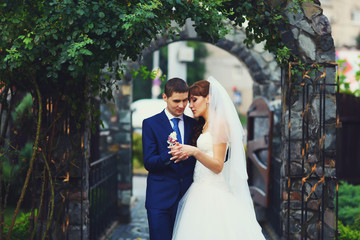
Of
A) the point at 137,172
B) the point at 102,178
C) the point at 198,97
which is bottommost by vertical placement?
the point at 137,172

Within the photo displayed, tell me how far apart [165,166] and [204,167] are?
0.37 meters

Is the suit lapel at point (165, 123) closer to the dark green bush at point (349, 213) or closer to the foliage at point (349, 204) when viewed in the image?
the dark green bush at point (349, 213)

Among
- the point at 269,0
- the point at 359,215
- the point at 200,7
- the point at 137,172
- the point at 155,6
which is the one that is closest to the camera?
the point at 155,6

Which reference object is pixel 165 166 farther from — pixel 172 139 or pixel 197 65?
pixel 197 65

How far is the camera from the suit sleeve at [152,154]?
371 centimetres

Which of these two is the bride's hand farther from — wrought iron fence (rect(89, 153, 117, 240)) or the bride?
wrought iron fence (rect(89, 153, 117, 240))

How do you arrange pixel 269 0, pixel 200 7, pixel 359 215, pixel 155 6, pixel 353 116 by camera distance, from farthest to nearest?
pixel 353 116 → pixel 359 215 → pixel 269 0 → pixel 200 7 → pixel 155 6

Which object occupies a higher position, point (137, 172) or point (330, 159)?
point (330, 159)

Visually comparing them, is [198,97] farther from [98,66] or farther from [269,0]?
[269,0]

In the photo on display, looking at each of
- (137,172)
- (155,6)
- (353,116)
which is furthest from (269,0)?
(137,172)

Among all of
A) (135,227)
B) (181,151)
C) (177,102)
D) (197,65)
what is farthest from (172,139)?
(197,65)

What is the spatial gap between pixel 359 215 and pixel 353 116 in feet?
11.3

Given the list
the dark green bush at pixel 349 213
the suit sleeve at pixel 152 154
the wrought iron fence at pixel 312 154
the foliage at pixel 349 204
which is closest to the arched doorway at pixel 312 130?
the wrought iron fence at pixel 312 154

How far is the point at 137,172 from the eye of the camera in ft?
48.9
